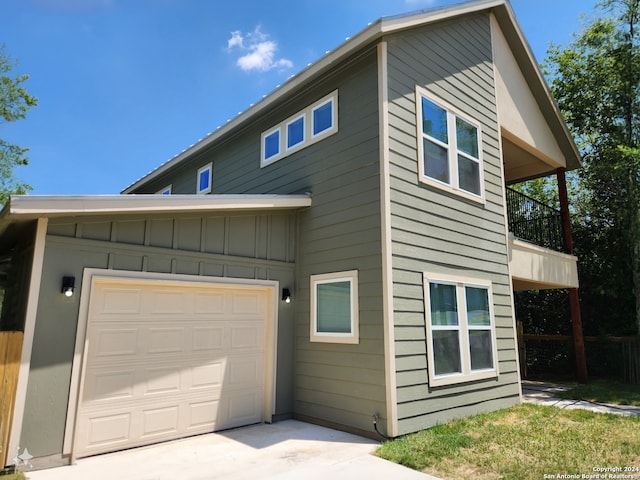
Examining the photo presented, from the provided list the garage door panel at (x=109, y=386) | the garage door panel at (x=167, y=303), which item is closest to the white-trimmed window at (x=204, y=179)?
the garage door panel at (x=167, y=303)

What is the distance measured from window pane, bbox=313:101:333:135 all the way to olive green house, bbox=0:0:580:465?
3 centimetres

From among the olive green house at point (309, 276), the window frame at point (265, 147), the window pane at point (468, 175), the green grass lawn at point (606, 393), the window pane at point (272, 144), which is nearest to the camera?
the olive green house at point (309, 276)

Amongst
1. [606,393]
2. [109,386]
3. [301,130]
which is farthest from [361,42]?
[606,393]

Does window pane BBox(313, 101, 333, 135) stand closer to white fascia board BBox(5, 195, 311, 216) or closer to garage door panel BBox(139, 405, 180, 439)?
white fascia board BBox(5, 195, 311, 216)

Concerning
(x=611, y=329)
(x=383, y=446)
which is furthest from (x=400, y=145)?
(x=611, y=329)

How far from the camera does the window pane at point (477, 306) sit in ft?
22.6

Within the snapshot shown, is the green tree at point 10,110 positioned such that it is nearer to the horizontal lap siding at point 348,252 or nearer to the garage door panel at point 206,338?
the garage door panel at point 206,338

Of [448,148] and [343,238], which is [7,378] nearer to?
[343,238]

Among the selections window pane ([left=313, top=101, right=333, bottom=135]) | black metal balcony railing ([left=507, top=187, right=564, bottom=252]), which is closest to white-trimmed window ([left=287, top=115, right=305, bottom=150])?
window pane ([left=313, top=101, right=333, bottom=135])

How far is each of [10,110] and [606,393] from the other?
22.8 metres

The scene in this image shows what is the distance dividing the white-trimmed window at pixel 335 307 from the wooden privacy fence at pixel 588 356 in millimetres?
7896

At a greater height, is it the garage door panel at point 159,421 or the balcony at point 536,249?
the balcony at point 536,249

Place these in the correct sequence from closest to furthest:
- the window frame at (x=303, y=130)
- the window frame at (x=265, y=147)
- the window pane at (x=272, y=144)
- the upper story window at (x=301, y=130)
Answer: the upper story window at (x=301, y=130)
the window frame at (x=303, y=130)
the window frame at (x=265, y=147)
the window pane at (x=272, y=144)

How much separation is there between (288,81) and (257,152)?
1.84 metres
